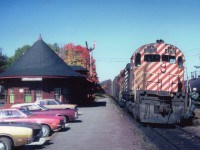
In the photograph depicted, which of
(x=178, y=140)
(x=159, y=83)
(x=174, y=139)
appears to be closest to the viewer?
(x=178, y=140)

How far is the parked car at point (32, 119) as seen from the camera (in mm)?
12812

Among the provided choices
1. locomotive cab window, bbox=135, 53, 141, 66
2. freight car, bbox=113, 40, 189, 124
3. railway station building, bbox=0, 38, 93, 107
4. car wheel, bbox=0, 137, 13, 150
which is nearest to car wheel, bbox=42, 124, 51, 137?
car wheel, bbox=0, 137, 13, 150

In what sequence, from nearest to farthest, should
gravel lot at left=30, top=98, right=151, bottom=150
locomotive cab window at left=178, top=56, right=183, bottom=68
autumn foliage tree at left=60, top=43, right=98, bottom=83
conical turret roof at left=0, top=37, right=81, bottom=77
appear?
gravel lot at left=30, top=98, right=151, bottom=150
locomotive cab window at left=178, top=56, right=183, bottom=68
conical turret roof at left=0, top=37, right=81, bottom=77
autumn foliage tree at left=60, top=43, right=98, bottom=83

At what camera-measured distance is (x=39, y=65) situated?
3102 centimetres

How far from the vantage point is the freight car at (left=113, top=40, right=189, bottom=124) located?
1619 cm

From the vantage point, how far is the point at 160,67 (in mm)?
17281

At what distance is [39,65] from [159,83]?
1714 cm

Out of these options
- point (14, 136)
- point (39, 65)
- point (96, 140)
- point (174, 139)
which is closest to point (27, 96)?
point (39, 65)

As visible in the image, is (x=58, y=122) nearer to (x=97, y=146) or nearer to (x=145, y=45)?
(x=97, y=146)

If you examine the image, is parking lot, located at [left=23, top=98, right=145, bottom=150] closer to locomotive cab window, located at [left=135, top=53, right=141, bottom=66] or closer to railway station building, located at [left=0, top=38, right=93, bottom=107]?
locomotive cab window, located at [left=135, top=53, right=141, bottom=66]

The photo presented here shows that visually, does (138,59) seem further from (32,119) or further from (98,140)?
(32,119)

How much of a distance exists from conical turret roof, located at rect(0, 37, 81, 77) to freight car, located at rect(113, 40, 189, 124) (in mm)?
13332

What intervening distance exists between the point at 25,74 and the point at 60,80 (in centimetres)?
371

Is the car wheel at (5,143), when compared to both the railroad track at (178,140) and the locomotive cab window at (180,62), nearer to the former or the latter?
the railroad track at (178,140)
